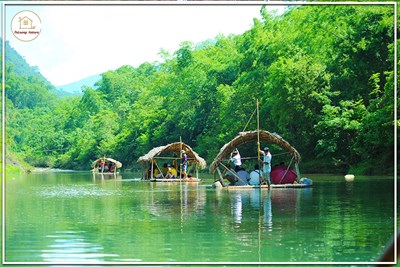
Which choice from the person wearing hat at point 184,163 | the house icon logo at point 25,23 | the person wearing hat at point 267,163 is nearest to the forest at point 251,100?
the person wearing hat at point 267,163

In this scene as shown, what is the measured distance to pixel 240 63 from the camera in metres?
30.8

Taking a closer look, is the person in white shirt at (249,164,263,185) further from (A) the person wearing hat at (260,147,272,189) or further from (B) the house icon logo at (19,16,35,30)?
(B) the house icon logo at (19,16,35,30)

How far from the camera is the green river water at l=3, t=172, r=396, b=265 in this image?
580cm

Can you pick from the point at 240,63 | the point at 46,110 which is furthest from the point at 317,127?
the point at 46,110

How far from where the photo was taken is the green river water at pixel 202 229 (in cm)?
580

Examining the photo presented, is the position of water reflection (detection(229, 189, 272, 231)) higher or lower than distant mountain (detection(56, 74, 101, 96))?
lower

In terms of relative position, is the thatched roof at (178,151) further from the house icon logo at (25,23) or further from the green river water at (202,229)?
the house icon logo at (25,23)

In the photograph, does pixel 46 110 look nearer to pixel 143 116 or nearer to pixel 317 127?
pixel 143 116

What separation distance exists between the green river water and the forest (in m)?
5.41

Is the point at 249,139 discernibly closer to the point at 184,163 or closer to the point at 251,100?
the point at 184,163

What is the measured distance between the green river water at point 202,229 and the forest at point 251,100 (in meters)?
5.41

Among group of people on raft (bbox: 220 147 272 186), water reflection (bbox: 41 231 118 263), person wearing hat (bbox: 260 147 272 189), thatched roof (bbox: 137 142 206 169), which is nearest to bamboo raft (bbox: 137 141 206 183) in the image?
thatched roof (bbox: 137 142 206 169)

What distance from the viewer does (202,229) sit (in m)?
7.64

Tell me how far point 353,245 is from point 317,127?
1584cm
